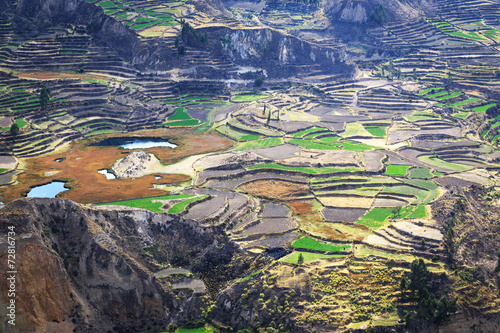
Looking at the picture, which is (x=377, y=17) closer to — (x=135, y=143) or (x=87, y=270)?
(x=135, y=143)

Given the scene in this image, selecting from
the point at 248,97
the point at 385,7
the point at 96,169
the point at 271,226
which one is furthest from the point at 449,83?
the point at 96,169

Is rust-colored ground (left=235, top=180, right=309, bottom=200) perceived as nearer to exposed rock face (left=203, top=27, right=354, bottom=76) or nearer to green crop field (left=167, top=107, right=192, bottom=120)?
green crop field (left=167, top=107, right=192, bottom=120)

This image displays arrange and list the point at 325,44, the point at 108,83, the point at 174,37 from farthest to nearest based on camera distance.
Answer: the point at 325,44 → the point at 174,37 → the point at 108,83

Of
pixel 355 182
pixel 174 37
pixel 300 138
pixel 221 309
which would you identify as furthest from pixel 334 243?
pixel 174 37

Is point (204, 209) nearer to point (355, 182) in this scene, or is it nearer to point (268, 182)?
point (268, 182)

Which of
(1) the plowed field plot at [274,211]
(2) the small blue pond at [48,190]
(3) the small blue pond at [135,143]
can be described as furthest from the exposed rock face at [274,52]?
(2) the small blue pond at [48,190]
